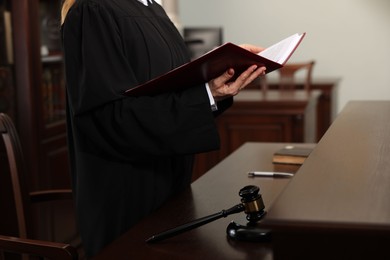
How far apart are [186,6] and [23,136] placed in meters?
4.85

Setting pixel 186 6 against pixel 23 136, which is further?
pixel 186 6

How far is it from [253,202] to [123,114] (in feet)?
1.20

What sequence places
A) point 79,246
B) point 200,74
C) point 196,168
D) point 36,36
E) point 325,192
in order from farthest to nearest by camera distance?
point 196,168
point 79,246
point 36,36
point 200,74
point 325,192

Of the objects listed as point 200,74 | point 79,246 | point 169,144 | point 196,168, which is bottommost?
point 79,246

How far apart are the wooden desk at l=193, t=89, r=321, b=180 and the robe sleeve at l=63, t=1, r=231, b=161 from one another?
2233mm

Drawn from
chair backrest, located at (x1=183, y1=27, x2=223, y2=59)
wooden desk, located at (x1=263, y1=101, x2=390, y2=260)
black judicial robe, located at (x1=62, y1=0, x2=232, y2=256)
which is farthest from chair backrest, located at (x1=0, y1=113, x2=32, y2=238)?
chair backrest, located at (x1=183, y1=27, x2=223, y2=59)

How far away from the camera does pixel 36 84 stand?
9.49ft

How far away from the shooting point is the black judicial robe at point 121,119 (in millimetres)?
1404

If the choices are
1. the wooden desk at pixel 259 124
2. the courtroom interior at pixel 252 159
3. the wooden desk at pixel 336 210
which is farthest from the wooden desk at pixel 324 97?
the wooden desk at pixel 336 210

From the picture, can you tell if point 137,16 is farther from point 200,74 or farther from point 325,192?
point 325,192

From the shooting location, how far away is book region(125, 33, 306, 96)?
1.24 metres

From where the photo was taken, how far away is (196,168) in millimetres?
3738

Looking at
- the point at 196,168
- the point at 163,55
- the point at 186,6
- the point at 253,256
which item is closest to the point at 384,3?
the point at 186,6

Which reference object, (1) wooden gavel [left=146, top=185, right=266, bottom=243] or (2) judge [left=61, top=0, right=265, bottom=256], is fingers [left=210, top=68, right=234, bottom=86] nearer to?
(2) judge [left=61, top=0, right=265, bottom=256]
